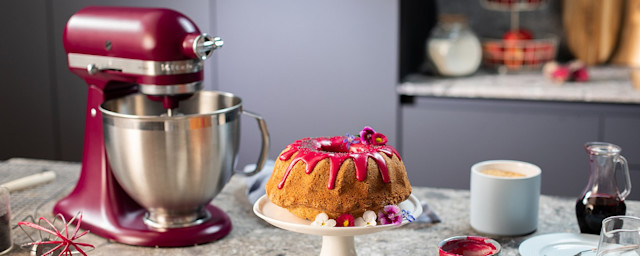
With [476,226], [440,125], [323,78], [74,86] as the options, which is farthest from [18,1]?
[476,226]

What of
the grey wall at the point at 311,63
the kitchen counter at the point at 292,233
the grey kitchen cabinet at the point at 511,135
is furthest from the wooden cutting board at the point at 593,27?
the kitchen counter at the point at 292,233

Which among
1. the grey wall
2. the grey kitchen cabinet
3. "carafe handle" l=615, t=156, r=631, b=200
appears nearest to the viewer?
"carafe handle" l=615, t=156, r=631, b=200

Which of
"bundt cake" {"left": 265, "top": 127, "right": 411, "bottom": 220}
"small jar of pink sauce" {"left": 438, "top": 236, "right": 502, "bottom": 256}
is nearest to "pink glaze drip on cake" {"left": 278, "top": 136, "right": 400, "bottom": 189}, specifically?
"bundt cake" {"left": 265, "top": 127, "right": 411, "bottom": 220}

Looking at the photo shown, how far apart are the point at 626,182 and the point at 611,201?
4cm

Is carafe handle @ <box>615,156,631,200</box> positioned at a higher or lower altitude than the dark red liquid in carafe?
higher

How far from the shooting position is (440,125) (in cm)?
267

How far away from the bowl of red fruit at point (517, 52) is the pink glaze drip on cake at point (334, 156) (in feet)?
6.09

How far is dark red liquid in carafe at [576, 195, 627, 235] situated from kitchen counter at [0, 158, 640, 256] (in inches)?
2.7

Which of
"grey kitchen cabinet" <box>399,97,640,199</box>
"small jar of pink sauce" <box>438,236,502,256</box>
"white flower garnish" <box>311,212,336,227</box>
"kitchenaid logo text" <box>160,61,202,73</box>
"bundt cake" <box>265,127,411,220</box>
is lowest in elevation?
"grey kitchen cabinet" <box>399,97,640,199</box>

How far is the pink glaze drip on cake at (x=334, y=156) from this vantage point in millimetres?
1078

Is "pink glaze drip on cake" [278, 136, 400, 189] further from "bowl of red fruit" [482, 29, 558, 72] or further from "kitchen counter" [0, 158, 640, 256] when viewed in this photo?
"bowl of red fruit" [482, 29, 558, 72]

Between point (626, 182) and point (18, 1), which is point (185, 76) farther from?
point (18, 1)

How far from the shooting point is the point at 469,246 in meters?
1.12

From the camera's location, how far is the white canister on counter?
9.07ft
